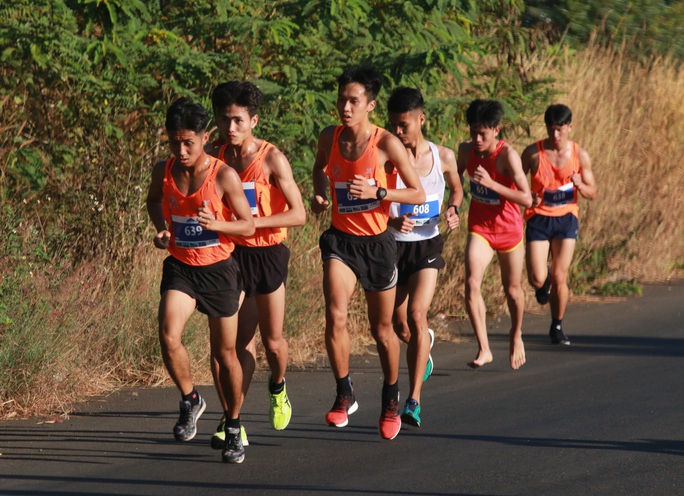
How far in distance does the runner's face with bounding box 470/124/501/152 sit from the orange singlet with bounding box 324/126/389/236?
2.24m

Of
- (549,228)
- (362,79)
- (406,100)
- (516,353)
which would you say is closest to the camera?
(362,79)

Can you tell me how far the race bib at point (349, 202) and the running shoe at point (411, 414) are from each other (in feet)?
4.01

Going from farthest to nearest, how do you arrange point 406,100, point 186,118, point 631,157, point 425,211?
1. point 631,157
2. point 425,211
3. point 406,100
4. point 186,118

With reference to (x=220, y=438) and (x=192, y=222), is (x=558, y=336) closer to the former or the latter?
(x=220, y=438)

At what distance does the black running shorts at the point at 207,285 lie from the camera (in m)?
6.89

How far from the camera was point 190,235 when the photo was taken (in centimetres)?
689

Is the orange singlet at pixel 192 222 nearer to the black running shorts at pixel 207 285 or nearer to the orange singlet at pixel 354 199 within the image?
the black running shorts at pixel 207 285

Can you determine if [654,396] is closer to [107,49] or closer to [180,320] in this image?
[180,320]

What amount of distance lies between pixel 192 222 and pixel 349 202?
3.73 ft

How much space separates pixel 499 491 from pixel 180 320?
6.11 feet

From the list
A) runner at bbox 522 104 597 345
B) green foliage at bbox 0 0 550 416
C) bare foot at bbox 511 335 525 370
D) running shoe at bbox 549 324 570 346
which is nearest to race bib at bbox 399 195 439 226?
bare foot at bbox 511 335 525 370

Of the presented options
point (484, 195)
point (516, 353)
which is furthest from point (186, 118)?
point (516, 353)

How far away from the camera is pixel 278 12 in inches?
450

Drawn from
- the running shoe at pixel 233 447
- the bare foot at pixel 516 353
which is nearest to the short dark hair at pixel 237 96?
the running shoe at pixel 233 447
